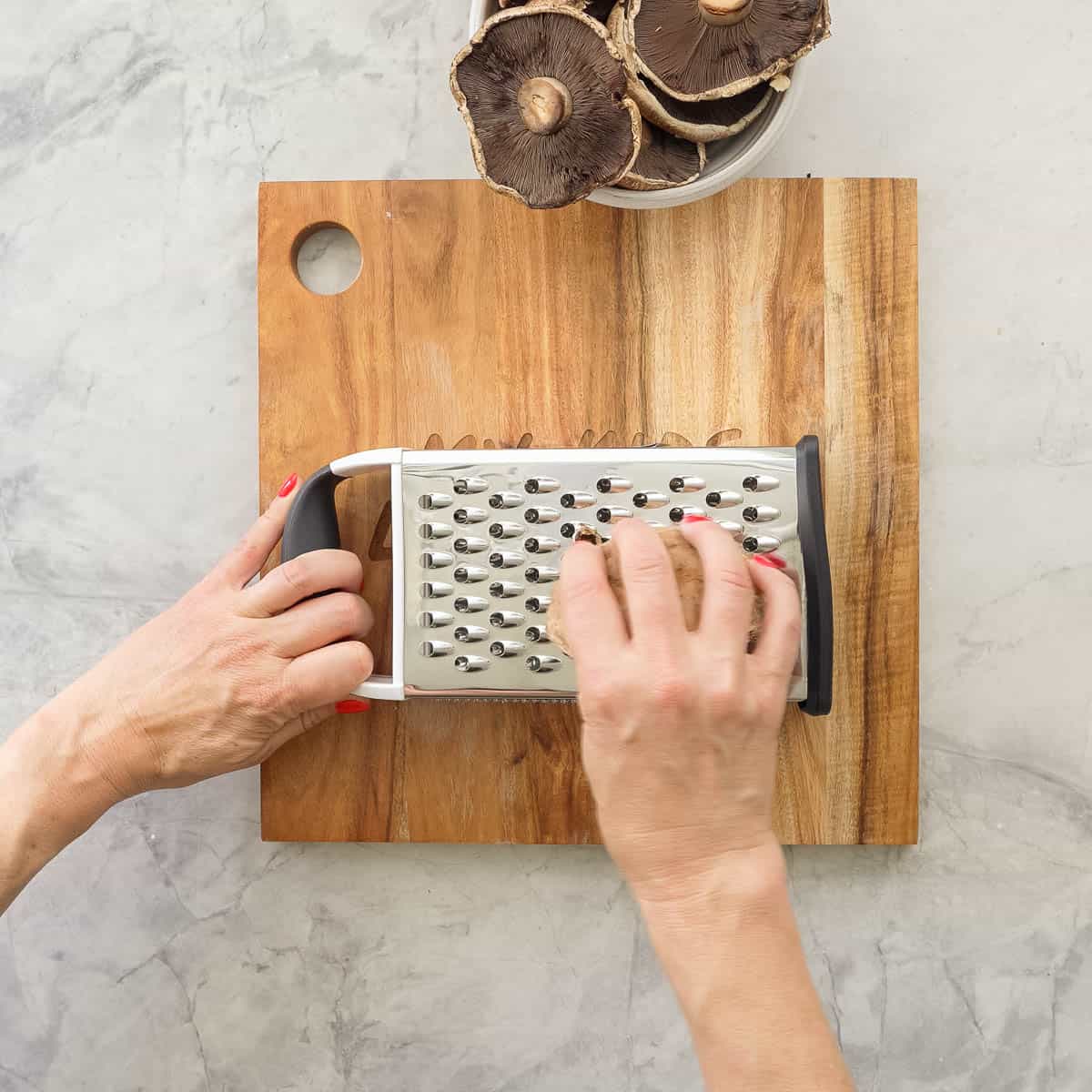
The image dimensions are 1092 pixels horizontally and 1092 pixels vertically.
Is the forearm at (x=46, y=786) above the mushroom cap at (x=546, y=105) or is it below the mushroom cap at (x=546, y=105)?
below

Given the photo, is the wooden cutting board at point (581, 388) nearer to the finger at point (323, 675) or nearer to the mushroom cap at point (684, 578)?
the finger at point (323, 675)

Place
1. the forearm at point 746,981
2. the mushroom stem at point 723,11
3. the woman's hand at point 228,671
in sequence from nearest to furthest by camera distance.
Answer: the forearm at point 746,981
the mushroom stem at point 723,11
the woman's hand at point 228,671

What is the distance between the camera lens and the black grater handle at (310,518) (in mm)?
684

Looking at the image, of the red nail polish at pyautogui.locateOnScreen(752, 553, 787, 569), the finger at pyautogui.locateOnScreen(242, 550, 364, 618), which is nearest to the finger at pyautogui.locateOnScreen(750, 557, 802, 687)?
the red nail polish at pyautogui.locateOnScreen(752, 553, 787, 569)

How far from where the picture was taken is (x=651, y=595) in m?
0.47

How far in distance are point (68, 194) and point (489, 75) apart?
0.42 m

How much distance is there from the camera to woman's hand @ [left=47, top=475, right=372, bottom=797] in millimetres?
667

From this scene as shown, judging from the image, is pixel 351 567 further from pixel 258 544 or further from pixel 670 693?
pixel 670 693

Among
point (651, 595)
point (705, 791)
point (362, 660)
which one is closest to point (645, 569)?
point (651, 595)

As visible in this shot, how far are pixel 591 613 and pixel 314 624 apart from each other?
0.27 m

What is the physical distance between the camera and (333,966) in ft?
2.54

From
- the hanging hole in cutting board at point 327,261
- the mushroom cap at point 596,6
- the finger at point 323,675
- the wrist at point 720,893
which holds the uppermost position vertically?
the mushroom cap at point 596,6

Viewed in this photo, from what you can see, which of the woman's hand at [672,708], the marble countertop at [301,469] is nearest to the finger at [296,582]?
the marble countertop at [301,469]

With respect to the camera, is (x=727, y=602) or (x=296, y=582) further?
(x=296, y=582)
